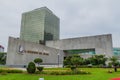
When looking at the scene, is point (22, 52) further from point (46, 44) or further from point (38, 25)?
point (38, 25)

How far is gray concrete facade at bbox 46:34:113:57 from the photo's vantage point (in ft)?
158

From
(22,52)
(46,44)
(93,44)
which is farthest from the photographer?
(46,44)

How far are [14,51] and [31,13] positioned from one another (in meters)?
41.5

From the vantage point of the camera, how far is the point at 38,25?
68750mm

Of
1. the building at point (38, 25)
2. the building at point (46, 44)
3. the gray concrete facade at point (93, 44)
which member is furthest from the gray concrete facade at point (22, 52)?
the building at point (38, 25)

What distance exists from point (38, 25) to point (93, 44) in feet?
99.7

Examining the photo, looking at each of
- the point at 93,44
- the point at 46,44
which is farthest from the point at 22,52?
the point at 46,44

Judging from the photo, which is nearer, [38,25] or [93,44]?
[93,44]

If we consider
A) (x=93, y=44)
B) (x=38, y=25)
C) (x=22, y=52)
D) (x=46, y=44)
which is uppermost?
(x=38, y=25)

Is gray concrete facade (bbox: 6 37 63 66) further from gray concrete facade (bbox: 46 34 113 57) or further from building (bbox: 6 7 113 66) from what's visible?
gray concrete facade (bbox: 46 34 113 57)

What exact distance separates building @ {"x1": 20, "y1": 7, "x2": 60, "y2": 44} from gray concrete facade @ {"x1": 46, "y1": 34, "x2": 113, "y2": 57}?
15.1 m

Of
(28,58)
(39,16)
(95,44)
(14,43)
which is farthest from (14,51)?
(39,16)

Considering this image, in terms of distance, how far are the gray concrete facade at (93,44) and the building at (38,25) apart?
1515cm

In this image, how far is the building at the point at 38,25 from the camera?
6756 centimetres
